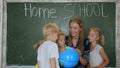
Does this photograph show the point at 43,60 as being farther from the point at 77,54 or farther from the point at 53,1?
the point at 53,1

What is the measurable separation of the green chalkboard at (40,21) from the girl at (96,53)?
0.70m

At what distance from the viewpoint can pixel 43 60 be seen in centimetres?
288

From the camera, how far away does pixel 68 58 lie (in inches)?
111

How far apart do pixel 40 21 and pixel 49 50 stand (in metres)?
1.31

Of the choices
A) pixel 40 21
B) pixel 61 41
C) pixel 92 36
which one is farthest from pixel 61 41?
pixel 40 21

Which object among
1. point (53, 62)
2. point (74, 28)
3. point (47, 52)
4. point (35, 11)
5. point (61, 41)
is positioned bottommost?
point (53, 62)

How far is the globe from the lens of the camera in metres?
2.84

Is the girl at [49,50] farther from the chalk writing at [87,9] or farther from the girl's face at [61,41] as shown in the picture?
the chalk writing at [87,9]

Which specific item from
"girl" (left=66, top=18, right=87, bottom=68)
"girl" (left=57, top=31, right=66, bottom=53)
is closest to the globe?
"girl" (left=57, top=31, right=66, bottom=53)

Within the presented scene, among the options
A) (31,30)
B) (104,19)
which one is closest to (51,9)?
(31,30)

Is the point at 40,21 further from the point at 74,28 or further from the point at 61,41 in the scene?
the point at 61,41

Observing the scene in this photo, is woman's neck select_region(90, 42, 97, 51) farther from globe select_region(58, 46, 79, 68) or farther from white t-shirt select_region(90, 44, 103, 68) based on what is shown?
globe select_region(58, 46, 79, 68)

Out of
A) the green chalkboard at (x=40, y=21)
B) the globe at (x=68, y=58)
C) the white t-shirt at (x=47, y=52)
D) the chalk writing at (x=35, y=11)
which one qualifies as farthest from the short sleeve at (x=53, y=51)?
the chalk writing at (x=35, y=11)

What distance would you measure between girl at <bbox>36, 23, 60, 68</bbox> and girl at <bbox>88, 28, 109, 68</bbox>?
0.58 m
